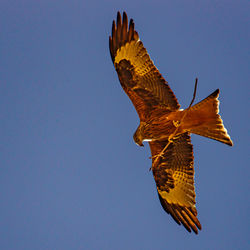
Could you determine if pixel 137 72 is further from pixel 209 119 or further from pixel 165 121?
pixel 209 119

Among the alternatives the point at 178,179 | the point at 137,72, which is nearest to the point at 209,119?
the point at 137,72

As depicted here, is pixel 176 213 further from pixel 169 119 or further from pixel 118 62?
pixel 118 62

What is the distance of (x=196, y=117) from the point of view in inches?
224

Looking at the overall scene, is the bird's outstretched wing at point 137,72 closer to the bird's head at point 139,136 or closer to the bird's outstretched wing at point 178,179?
the bird's head at point 139,136

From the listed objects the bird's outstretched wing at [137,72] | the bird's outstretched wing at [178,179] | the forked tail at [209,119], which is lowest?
the bird's outstretched wing at [178,179]

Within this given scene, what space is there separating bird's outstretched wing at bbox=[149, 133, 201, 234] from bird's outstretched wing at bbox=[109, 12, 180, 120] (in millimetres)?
752

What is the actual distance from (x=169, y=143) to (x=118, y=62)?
5.09 feet

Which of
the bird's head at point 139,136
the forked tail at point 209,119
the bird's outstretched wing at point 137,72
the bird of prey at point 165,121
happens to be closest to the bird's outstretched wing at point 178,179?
the bird of prey at point 165,121

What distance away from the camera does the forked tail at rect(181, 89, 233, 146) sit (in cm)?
552

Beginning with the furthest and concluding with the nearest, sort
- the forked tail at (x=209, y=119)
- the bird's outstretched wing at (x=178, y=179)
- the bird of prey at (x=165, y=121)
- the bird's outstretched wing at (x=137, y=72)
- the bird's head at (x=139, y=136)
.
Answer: the bird's outstretched wing at (x=178, y=179) < the bird's head at (x=139, y=136) < the bird's outstretched wing at (x=137, y=72) < the bird of prey at (x=165, y=121) < the forked tail at (x=209, y=119)

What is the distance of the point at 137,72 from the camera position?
19.6 ft

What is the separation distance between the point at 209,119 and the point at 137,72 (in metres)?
1.28

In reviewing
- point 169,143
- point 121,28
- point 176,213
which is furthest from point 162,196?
point 121,28

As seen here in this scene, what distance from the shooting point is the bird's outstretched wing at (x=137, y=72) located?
586 centimetres
